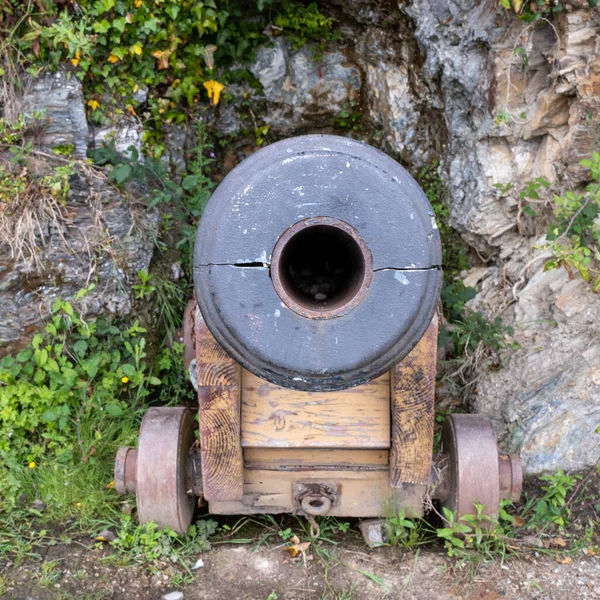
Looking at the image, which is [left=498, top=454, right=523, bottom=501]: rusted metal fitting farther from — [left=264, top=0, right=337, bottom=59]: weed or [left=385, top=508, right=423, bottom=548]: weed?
[left=264, top=0, right=337, bottom=59]: weed

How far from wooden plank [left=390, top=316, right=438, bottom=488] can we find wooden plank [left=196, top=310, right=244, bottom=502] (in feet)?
1.90

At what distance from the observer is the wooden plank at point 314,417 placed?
8.49ft

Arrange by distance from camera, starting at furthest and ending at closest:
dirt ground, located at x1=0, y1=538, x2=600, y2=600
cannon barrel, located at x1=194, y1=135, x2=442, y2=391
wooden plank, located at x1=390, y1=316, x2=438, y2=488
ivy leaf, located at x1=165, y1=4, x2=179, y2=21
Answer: ivy leaf, located at x1=165, y1=4, x2=179, y2=21 → dirt ground, located at x1=0, y1=538, x2=600, y2=600 → wooden plank, located at x1=390, y1=316, x2=438, y2=488 → cannon barrel, located at x1=194, y1=135, x2=442, y2=391

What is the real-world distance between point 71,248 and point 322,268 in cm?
144

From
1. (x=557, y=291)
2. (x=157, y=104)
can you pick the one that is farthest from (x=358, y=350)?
(x=157, y=104)

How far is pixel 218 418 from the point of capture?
252 centimetres

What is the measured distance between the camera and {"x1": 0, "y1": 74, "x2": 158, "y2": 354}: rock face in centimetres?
331

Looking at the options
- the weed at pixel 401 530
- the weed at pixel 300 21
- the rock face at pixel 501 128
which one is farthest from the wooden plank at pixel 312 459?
the weed at pixel 300 21

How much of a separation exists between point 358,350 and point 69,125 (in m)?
2.18

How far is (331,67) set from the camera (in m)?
4.07

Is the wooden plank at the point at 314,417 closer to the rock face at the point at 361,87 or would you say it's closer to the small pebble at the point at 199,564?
the small pebble at the point at 199,564

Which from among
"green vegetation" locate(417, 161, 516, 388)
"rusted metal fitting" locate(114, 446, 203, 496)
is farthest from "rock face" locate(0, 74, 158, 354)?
"green vegetation" locate(417, 161, 516, 388)

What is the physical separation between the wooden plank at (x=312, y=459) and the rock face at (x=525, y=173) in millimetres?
826

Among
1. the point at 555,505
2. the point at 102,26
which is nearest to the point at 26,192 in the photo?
the point at 102,26
